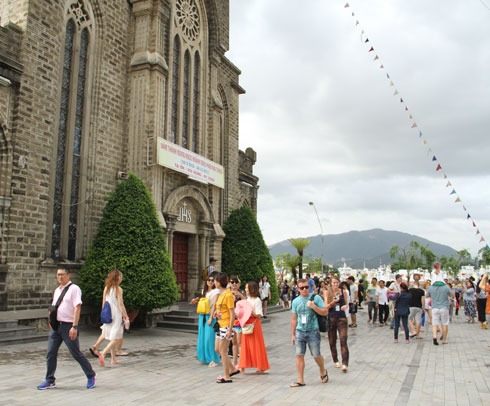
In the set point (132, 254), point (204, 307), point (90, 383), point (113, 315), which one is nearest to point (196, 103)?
point (132, 254)

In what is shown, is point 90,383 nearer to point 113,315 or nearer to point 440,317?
point 113,315

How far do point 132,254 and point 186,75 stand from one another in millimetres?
9402

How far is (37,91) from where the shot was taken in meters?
12.9

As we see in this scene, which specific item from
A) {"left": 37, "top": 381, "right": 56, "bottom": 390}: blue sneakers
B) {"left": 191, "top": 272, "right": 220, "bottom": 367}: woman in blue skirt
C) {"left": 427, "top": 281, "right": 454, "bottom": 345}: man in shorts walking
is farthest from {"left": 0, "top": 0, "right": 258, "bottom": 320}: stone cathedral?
{"left": 427, "top": 281, "right": 454, "bottom": 345}: man in shorts walking

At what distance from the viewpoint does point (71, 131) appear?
14430 millimetres

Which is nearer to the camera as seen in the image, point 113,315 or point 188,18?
point 113,315

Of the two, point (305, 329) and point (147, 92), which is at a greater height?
point (147, 92)

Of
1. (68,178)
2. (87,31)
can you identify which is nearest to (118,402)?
(68,178)

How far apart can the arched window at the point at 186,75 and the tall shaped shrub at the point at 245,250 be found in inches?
153

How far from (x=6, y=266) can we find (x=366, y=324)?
12.7 metres

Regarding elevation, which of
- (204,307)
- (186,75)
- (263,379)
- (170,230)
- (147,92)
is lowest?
(263,379)

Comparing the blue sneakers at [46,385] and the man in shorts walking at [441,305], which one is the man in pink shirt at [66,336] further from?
the man in shorts walking at [441,305]

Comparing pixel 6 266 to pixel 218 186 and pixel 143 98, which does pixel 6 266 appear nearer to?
pixel 143 98

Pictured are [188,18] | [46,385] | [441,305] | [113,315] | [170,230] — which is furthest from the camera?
[188,18]
